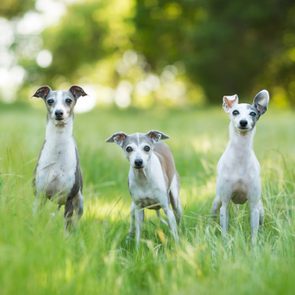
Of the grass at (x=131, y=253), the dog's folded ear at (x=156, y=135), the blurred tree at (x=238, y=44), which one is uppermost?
the blurred tree at (x=238, y=44)

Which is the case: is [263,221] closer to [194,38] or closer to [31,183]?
[31,183]

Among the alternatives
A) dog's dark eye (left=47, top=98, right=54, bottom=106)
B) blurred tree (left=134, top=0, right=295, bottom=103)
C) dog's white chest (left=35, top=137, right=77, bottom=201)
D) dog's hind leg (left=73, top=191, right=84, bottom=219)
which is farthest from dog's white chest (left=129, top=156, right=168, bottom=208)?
blurred tree (left=134, top=0, right=295, bottom=103)

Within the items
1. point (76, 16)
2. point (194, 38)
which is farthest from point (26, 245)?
point (76, 16)

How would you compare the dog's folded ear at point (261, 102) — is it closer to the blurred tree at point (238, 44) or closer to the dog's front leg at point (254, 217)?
the dog's front leg at point (254, 217)

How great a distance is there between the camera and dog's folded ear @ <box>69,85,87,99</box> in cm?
582

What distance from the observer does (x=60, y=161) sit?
18.6 ft

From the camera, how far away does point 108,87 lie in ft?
168

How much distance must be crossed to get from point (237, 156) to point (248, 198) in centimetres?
38

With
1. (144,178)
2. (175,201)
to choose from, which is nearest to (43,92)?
(144,178)

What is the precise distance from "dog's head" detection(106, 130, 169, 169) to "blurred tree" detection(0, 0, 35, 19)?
25.5 meters

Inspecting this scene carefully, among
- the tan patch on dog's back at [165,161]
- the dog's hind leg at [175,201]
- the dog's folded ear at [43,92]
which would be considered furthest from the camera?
the dog's hind leg at [175,201]

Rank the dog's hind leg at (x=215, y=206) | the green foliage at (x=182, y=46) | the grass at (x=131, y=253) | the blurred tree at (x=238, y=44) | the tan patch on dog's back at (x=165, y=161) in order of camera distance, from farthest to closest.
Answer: the green foliage at (x=182, y=46)
the blurred tree at (x=238, y=44)
the tan patch on dog's back at (x=165, y=161)
the dog's hind leg at (x=215, y=206)
the grass at (x=131, y=253)

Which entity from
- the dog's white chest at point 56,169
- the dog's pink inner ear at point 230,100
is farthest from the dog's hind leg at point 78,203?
the dog's pink inner ear at point 230,100

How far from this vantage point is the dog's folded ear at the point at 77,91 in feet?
19.1
